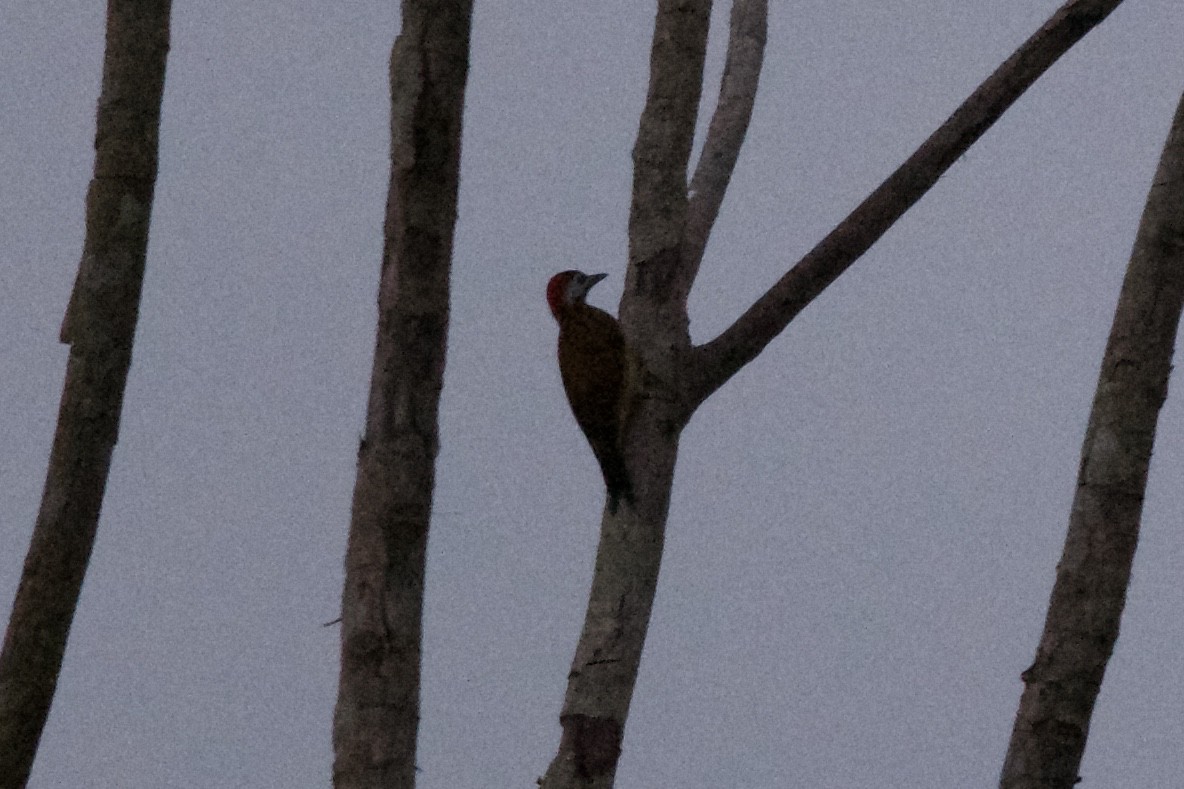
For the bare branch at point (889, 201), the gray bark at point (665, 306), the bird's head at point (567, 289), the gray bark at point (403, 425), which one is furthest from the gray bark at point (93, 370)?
the bird's head at point (567, 289)

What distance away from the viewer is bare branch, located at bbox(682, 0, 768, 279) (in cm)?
493

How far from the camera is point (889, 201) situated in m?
4.62

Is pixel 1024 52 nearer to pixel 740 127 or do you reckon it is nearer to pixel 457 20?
pixel 740 127

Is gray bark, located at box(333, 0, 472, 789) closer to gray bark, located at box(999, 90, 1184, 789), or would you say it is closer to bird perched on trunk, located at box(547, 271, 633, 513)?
bird perched on trunk, located at box(547, 271, 633, 513)

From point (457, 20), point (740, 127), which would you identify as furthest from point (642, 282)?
point (457, 20)

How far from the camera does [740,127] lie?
18.3 feet

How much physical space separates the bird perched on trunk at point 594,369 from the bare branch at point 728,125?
0.37 metres

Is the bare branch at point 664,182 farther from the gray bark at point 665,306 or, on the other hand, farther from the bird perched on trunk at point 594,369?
the bird perched on trunk at point 594,369

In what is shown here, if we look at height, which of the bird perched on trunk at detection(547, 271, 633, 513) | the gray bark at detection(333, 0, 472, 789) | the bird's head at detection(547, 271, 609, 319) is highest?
the bird's head at detection(547, 271, 609, 319)

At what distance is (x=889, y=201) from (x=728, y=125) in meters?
1.07

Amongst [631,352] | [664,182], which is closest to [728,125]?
[664,182]

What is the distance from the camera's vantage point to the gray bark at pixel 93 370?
13.0ft

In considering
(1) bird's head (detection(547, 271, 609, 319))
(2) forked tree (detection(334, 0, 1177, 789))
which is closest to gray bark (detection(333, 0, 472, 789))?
(2) forked tree (detection(334, 0, 1177, 789))

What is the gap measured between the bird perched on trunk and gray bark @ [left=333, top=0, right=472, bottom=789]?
134cm
